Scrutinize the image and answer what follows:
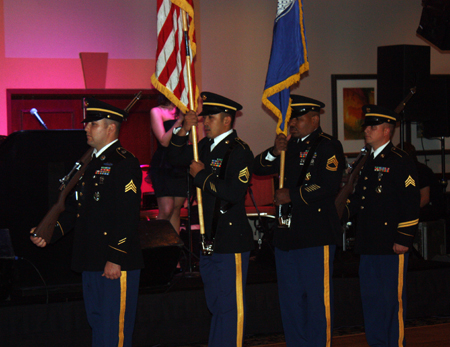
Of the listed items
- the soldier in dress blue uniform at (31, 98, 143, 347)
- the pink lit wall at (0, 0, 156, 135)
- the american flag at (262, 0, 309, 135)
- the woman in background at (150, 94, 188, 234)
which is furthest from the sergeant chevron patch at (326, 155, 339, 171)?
the pink lit wall at (0, 0, 156, 135)

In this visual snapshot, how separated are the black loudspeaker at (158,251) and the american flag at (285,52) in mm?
1177

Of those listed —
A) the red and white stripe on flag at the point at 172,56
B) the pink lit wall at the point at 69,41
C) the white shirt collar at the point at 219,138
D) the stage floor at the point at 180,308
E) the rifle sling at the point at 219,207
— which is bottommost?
the stage floor at the point at 180,308

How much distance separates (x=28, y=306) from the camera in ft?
11.7

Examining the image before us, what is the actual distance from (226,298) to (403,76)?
154 inches

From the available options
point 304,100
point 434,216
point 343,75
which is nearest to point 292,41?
point 304,100

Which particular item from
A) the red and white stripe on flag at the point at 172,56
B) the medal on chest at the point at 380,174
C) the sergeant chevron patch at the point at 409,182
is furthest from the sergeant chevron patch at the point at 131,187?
the sergeant chevron patch at the point at 409,182

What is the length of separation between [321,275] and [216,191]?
95 cm

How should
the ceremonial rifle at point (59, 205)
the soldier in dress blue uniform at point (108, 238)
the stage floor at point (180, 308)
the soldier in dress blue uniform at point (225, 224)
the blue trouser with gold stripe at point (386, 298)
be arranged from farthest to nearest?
1. the stage floor at point (180, 308)
2. the blue trouser with gold stripe at point (386, 298)
3. the soldier in dress blue uniform at point (225, 224)
4. the ceremonial rifle at point (59, 205)
5. the soldier in dress blue uniform at point (108, 238)

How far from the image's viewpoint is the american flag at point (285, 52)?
3.72m

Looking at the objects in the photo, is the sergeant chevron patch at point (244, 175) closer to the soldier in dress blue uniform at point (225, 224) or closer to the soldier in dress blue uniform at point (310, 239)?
the soldier in dress blue uniform at point (225, 224)

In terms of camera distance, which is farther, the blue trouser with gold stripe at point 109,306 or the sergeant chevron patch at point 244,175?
the sergeant chevron patch at point 244,175

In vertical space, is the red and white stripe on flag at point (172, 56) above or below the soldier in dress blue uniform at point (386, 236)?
above

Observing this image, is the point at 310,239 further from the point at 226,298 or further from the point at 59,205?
the point at 59,205

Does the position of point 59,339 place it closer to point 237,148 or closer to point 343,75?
point 237,148
